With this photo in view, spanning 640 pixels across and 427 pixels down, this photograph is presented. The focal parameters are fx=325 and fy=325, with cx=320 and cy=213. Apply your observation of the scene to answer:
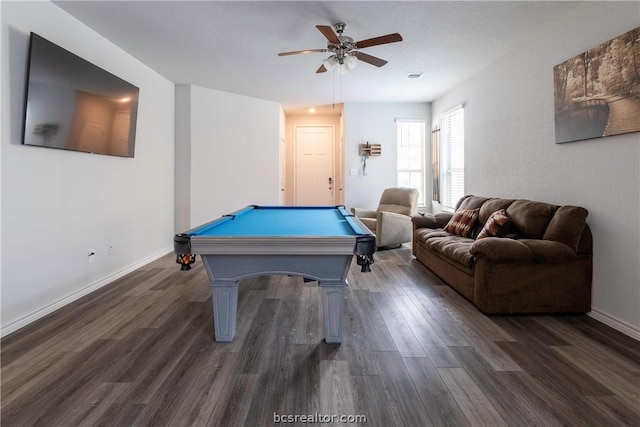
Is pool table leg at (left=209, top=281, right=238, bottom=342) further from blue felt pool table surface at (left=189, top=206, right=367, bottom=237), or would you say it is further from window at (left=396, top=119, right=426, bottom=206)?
window at (left=396, top=119, right=426, bottom=206)

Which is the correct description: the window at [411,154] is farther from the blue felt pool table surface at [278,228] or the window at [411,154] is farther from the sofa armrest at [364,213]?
the blue felt pool table surface at [278,228]

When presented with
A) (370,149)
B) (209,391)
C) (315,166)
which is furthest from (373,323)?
(315,166)

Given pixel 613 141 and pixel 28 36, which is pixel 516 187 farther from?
pixel 28 36

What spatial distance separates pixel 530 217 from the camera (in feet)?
9.39

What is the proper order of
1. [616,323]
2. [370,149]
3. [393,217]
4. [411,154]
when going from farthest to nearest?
[411,154]
[370,149]
[393,217]
[616,323]

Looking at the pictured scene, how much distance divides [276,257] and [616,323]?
8.04 ft

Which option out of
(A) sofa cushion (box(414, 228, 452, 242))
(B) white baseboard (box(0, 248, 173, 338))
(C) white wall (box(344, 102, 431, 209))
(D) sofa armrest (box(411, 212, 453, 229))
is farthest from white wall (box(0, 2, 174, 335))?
(D) sofa armrest (box(411, 212, 453, 229))

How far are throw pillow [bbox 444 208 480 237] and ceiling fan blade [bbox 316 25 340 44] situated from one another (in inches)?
91.2

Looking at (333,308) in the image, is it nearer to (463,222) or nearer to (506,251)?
(506,251)

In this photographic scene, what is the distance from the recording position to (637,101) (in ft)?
6.93

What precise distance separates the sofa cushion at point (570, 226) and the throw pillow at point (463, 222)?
101cm

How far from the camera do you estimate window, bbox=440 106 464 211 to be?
197 inches

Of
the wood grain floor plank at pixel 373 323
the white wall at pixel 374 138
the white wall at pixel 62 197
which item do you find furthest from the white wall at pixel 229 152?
the wood grain floor plank at pixel 373 323

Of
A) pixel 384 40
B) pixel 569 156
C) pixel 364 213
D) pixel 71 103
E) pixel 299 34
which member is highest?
pixel 299 34
